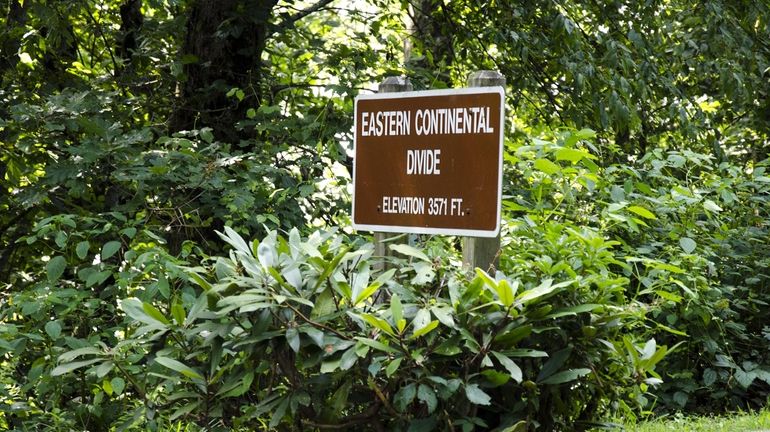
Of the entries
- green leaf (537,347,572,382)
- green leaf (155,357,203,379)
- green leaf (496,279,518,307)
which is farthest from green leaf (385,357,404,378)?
green leaf (155,357,203,379)

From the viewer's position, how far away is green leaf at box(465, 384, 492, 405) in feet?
11.0

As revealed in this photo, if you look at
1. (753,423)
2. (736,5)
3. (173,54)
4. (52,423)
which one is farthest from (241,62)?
(753,423)

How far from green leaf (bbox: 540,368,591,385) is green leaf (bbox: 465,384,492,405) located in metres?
0.33

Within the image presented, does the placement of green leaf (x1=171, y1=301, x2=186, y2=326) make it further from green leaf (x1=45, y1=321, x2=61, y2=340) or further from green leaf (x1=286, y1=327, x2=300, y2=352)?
green leaf (x1=45, y1=321, x2=61, y2=340)

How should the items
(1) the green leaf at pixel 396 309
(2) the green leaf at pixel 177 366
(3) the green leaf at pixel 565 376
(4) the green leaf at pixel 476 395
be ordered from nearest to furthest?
1. (4) the green leaf at pixel 476 395
2. (1) the green leaf at pixel 396 309
3. (3) the green leaf at pixel 565 376
4. (2) the green leaf at pixel 177 366

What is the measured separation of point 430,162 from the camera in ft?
13.6

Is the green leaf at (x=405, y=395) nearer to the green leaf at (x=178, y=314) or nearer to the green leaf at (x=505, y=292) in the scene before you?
the green leaf at (x=505, y=292)

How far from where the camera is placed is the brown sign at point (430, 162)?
155 inches

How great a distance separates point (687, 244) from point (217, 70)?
4.16 m

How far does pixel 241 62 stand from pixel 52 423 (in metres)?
3.68

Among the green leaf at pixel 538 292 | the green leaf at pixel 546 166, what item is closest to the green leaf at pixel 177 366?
the green leaf at pixel 538 292

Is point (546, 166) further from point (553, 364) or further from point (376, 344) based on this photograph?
point (376, 344)

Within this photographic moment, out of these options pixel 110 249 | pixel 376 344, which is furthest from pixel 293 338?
pixel 110 249

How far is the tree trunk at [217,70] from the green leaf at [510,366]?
5.03 m
